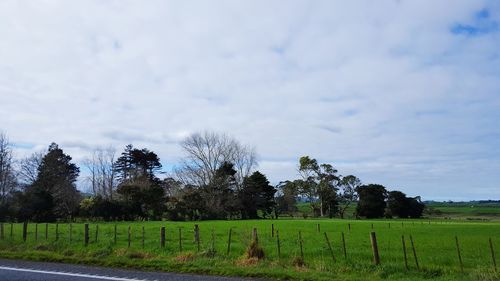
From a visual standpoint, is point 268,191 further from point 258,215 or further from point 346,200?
point 346,200

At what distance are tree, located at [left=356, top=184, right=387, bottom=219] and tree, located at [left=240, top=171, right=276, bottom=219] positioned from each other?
2109 centimetres

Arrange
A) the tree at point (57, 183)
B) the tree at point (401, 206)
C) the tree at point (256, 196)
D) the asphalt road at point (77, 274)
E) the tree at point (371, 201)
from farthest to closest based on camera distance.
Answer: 1. the tree at point (401, 206)
2. the tree at point (371, 201)
3. the tree at point (256, 196)
4. the tree at point (57, 183)
5. the asphalt road at point (77, 274)

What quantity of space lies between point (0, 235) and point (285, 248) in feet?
48.2

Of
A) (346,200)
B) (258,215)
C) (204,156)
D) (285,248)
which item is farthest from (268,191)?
(285,248)

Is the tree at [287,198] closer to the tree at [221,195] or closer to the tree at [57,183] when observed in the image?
the tree at [221,195]

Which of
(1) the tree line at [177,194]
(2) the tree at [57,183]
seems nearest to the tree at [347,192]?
(1) the tree line at [177,194]

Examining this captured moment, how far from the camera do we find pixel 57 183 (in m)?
69.1

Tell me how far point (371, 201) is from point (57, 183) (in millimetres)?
63400

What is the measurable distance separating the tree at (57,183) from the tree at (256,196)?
2980cm

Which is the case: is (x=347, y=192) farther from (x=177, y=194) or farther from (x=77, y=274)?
(x=77, y=274)

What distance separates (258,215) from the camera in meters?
89.3

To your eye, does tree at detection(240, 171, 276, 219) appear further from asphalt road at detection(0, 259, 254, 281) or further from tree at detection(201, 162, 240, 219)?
asphalt road at detection(0, 259, 254, 281)

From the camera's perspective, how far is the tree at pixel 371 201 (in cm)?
9575

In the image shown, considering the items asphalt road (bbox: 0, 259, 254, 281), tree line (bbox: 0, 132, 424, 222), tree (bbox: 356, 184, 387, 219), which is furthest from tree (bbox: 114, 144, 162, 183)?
asphalt road (bbox: 0, 259, 254, 281)
